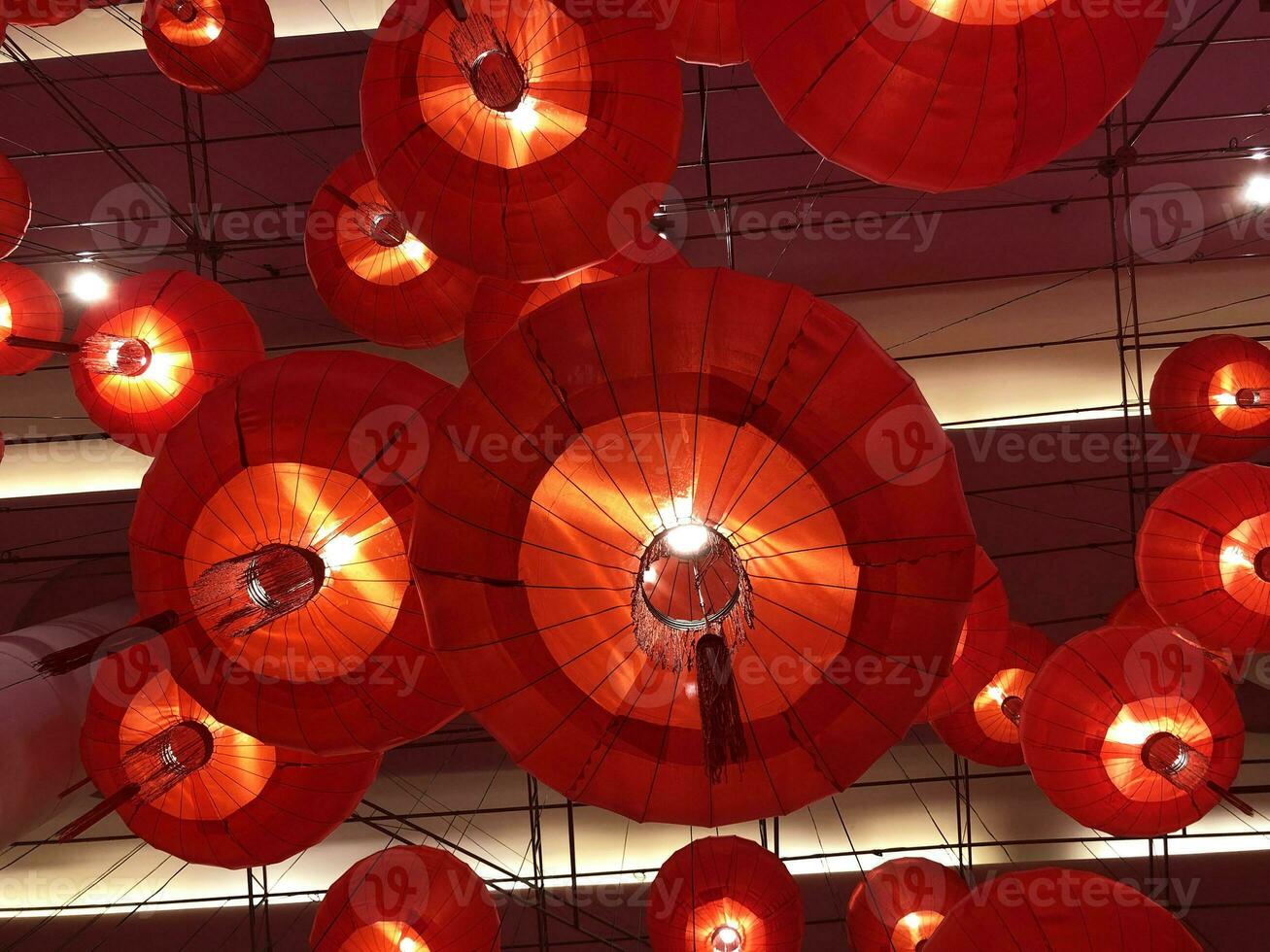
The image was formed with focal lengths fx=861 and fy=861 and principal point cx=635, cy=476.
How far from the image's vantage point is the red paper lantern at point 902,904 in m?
5.99

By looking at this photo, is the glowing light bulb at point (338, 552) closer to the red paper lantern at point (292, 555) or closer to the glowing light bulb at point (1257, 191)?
the red paper lantern at point (292, 555)

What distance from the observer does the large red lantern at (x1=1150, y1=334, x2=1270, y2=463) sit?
20.0 ft

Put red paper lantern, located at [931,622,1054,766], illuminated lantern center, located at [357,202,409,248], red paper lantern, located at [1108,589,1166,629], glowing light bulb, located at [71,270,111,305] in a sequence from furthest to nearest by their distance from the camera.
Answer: glowing light bulb, located at [71,270,111,305] → red paper lantern, located at [1108,589,1166,629] → red paper lantern, located at [931,622,1054,766] → illuminated lantern center, located at [357,202,409,248]

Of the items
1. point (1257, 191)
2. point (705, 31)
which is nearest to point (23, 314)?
point (705, 31)

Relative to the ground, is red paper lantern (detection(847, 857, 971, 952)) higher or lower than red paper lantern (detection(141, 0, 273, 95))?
lower

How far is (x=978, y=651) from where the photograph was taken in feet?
18.0

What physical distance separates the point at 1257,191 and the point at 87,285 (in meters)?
Result: 11.6

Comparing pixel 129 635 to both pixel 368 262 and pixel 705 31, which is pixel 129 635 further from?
pixel 705 31

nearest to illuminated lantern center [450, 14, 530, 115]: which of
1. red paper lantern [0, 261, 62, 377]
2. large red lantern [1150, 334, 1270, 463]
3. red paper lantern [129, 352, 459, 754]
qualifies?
red paper lantern [129, 352, 459, 754]

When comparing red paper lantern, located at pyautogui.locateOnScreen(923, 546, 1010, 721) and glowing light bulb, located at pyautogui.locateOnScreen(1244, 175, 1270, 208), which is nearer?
red paper lantern, located at pyautogui.locateOnScreen(923, 546, 1010, 721)

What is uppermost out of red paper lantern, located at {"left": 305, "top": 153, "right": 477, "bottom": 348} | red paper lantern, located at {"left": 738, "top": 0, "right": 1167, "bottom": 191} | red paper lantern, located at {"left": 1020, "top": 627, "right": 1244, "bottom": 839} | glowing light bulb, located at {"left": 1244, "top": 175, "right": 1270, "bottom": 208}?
glowing light bulb, located at {"left": 1244, "top": 175, "right": 1270, "bottom": 208}

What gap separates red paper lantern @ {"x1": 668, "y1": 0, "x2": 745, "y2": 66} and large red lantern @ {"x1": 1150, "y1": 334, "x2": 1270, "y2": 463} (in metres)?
4.00

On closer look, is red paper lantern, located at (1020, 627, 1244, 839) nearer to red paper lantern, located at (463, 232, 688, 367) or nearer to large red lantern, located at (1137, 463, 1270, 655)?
large red lantern, located at (1137, 463, 1270, 655)

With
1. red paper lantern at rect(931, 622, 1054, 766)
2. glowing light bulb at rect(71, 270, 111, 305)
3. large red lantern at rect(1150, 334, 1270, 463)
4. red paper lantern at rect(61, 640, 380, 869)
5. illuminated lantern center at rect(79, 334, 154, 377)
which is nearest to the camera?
red paper lantern at rect(61, 640, 380, 869)
